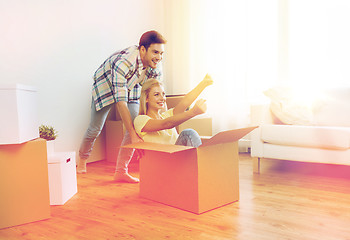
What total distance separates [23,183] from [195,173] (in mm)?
729

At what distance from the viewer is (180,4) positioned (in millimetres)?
3262

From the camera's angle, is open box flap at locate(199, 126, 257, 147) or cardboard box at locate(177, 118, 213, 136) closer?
open box flap at locate(199, 126, 257, 147)

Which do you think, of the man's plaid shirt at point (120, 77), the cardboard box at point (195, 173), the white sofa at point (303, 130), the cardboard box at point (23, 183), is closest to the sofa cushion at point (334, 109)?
the white sofa at point (303, 130)

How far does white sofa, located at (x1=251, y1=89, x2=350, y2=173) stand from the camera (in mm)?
1875

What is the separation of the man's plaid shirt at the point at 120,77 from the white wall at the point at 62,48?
50 cm

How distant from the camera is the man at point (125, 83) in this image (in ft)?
5.59

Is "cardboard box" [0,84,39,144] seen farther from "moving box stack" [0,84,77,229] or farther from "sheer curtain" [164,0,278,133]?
"sheer curtain" [164,0,278,133]

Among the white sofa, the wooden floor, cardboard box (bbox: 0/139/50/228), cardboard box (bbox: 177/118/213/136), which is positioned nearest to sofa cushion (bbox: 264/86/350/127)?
the white sofa

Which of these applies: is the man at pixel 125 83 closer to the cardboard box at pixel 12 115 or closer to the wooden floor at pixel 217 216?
the wooden floor at pixel 217 216

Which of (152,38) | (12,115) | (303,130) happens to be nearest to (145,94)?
(152,38)

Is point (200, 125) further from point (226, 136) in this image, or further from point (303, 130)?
point (226, 136)

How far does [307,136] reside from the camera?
1935mm

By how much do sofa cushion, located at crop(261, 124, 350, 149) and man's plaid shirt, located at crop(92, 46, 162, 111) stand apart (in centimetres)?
86

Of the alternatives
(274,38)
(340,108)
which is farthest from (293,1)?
(340,108)
